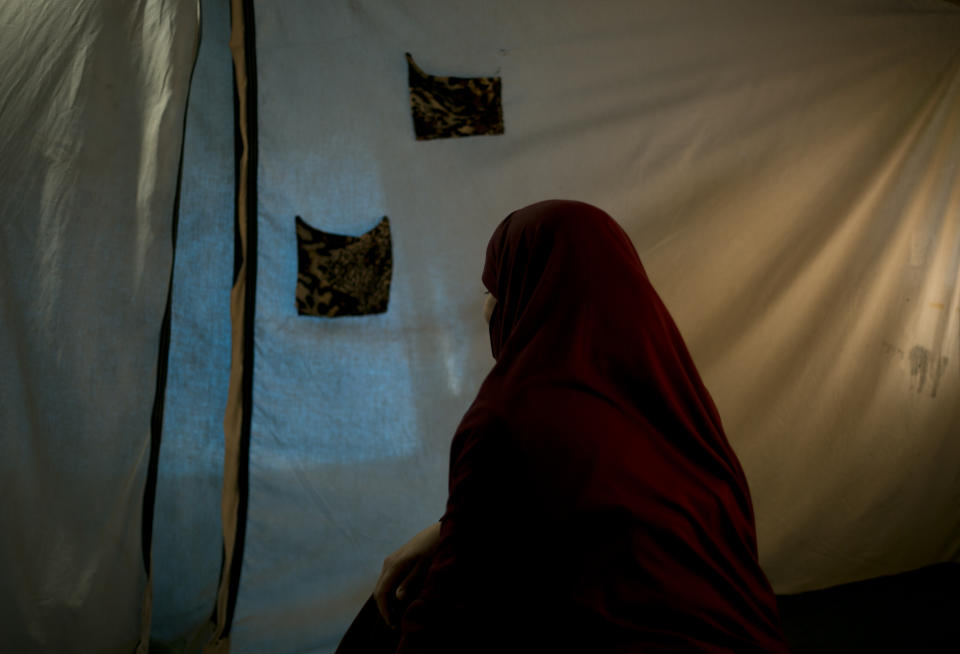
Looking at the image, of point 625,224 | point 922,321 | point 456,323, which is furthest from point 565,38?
point 922,321

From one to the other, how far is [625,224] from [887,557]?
54.0 inches

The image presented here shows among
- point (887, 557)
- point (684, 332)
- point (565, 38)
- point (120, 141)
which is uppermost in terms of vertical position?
point (565, 38)

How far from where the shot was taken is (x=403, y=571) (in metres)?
0.88

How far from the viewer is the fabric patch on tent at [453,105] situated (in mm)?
1305

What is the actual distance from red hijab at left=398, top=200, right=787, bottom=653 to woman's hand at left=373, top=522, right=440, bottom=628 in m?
0.12

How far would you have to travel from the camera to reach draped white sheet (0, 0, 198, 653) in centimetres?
104

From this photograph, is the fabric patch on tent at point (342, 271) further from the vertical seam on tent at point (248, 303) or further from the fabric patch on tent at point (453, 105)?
the fabric patch on tent at point (453, 105)

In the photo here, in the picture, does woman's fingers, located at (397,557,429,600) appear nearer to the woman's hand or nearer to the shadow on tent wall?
the woman's hand

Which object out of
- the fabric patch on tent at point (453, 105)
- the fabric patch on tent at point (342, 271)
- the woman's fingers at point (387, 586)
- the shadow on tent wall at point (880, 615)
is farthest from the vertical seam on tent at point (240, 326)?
the shadow on tent wall at point (880, 615)

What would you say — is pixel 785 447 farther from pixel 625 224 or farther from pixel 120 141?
pixel 120 141

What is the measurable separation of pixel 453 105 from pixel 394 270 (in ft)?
1.29

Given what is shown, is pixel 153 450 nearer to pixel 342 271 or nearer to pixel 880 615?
pixel 342 271

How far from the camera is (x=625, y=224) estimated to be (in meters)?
1.50

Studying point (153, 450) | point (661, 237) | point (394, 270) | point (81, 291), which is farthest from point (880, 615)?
point (81, 291)
